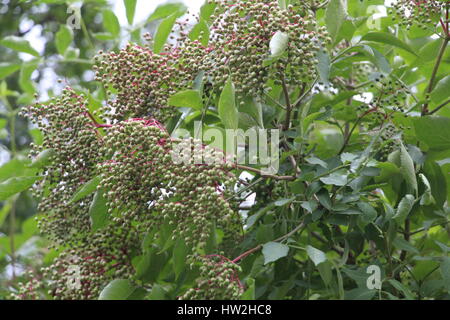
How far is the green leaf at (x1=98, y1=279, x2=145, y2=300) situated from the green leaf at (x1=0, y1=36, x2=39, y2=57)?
126 cm

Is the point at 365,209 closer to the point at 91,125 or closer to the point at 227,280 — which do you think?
the point at 227,280

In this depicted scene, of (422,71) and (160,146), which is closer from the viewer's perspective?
(160,146)

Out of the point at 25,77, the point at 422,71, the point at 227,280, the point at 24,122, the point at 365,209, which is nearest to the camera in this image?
the point at 227,280

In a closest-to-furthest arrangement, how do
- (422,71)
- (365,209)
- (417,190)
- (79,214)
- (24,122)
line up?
(365,209) → (417,190) → (79,214) → (422,71) → (24,122)

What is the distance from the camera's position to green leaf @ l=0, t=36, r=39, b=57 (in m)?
2.58

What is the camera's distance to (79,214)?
72.2 inches

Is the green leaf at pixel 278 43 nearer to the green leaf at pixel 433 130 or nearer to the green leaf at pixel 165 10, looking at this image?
the green leaf at pixel 433 130

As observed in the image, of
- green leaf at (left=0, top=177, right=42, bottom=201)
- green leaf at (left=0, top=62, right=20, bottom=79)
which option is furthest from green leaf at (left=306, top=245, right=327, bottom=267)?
green leaf at (left=0, top=62, right=20, bottom=79)

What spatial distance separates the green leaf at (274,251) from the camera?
1.46m

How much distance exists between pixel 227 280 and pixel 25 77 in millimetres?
1892

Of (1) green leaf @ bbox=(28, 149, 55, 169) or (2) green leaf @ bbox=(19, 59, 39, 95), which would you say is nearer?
(1) green leaf @ bbox=(28, 149, 55, 169)

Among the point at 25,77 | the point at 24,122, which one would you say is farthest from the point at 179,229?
the point at 24,122

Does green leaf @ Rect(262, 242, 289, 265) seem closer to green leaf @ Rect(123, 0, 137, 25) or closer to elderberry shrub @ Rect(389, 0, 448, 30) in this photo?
elderberry shrub @ Rect(389, 0, 448, 30)

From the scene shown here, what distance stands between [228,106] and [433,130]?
0.64 m
